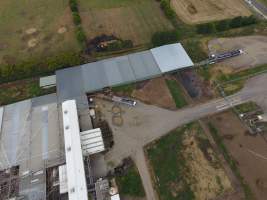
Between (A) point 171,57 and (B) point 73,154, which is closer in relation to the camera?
(B) point 73,154

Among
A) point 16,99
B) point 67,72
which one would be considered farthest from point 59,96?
point 16,99

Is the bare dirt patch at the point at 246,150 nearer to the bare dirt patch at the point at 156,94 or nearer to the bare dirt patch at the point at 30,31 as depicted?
the bare dirt patch at the point at 156,94

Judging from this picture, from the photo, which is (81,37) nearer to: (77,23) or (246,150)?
(77,23)

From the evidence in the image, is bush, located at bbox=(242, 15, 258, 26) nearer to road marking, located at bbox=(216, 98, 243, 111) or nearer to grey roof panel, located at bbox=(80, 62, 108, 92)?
road marking, located at bbox=(216, 98, 243, 111)

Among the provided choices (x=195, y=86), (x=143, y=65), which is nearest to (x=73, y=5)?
(x=143, y=65)

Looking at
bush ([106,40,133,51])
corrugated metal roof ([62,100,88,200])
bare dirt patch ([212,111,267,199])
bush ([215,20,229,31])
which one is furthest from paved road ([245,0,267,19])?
corrugated metal roof ([62,100,88,200])

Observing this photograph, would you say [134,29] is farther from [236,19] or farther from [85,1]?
[236,19]

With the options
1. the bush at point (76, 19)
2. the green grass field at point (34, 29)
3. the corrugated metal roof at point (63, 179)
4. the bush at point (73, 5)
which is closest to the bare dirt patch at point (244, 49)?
the bush at point (76, 19)
